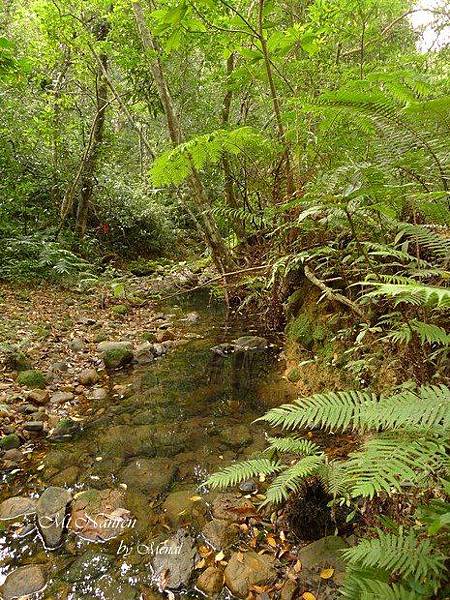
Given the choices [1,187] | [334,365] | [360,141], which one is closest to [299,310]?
[334,365]

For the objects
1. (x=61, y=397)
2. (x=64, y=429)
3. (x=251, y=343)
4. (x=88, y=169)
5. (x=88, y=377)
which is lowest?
(x=64, y=429)

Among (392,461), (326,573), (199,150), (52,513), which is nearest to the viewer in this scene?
(392,461)

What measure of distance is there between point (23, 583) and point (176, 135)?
246 inches

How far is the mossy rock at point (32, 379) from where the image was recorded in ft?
16.9

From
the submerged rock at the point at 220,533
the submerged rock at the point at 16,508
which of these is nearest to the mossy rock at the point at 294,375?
the submerged rock at the point at 220,533

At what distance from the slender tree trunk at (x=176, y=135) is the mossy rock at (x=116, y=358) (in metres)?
2.33

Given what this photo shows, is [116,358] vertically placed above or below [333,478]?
A: above

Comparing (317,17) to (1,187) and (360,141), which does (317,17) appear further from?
(1,187)

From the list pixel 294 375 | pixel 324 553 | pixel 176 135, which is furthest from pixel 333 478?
pixel 176 135

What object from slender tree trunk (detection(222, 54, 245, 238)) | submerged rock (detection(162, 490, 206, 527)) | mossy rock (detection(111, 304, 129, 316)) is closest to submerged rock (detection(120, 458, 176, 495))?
submerged rock (detection(162, 490, 206, 527))

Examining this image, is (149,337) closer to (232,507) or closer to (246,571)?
(232,507)

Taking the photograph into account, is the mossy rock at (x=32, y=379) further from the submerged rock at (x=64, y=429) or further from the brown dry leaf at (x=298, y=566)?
the brown dry leaf at (x=298, y=566)

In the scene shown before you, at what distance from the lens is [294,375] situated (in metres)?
4.91

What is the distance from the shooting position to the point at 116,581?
2.59m
